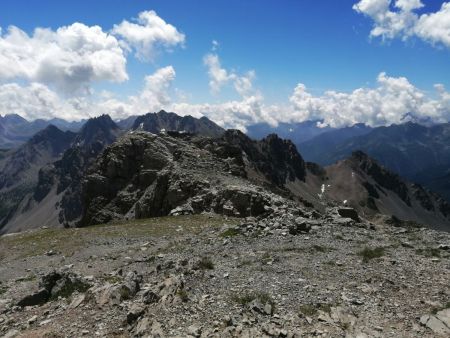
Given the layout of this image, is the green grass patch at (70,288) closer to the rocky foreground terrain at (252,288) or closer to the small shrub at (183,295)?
the rocky foreground terrain at (252,288)

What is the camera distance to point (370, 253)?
27.0m

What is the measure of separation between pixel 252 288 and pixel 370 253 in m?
9.57

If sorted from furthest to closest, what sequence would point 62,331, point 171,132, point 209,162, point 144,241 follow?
point 171,132
point 209,162
point 144,241
point 62,331

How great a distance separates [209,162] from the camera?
→ 231ft

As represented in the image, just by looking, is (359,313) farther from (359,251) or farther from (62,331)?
(62,331)

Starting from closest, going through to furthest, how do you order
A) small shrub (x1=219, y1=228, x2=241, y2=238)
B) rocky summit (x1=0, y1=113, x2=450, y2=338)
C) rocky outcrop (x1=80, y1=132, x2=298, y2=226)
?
rocky summit (x1=0, y1=113, x2=450, y2=338), small shrub (x1=219, y1=228, x2=241, y2=238), rocky outcrop (x1=80, y1=132, x2=298, y2=226)

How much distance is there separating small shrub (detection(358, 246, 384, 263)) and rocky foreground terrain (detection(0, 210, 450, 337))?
4.9 inches

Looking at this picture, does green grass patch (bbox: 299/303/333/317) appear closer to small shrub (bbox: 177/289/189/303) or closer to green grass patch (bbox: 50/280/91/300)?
small shrub (bbox: 177/289/189/303)

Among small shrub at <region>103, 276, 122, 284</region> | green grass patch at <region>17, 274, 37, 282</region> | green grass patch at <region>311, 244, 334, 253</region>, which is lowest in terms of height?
green grass patch at <region>17, 274, 37, 282</region>

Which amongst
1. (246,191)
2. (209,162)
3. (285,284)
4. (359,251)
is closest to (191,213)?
(246,191)

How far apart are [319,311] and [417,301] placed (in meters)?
4.79

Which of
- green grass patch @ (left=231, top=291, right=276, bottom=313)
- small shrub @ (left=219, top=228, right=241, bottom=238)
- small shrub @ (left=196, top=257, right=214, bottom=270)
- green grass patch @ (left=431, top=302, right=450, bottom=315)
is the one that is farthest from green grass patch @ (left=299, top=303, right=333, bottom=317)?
small shrub @ (left=219, top=228, right=241, bottom=238)

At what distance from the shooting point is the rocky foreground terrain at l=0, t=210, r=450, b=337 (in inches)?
706

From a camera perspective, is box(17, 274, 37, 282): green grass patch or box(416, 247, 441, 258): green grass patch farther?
box(17, 274, 37, 282): green grass patch
